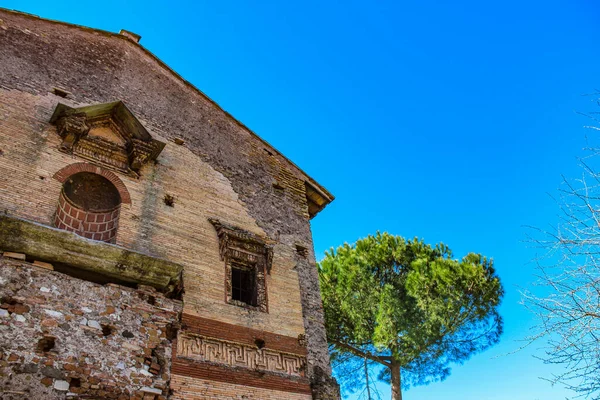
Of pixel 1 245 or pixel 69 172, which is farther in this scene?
pixel 69 172

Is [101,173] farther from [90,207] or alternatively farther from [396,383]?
[396,383]

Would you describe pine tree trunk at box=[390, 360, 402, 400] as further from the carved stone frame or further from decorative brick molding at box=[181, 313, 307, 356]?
the carved stone frame

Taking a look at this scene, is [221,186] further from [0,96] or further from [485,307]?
[485,307]

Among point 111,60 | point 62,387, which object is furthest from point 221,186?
point 62,387

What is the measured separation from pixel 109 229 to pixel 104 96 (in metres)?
3.20

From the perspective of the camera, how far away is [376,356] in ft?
55.8

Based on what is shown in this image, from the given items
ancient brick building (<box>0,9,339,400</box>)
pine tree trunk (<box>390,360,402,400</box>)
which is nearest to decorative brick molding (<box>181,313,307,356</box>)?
ancient brick building (<box>0,9,339,400</box>)

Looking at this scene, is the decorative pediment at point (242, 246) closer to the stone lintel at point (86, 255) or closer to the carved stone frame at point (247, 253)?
the carved stone frame at point (247, 253)

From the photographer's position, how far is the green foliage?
1645 centimetres

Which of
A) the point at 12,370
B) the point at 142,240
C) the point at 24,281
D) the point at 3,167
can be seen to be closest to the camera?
the point at 12,370

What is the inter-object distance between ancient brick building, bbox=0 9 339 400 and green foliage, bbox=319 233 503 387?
18.7ft

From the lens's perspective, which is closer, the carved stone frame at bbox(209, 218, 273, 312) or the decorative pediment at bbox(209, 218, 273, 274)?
the carved stone frame at bbox(209, 218, 273, 312)

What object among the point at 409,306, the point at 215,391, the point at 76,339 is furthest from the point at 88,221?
the point at 409,306

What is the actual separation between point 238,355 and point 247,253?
2.30 meters
